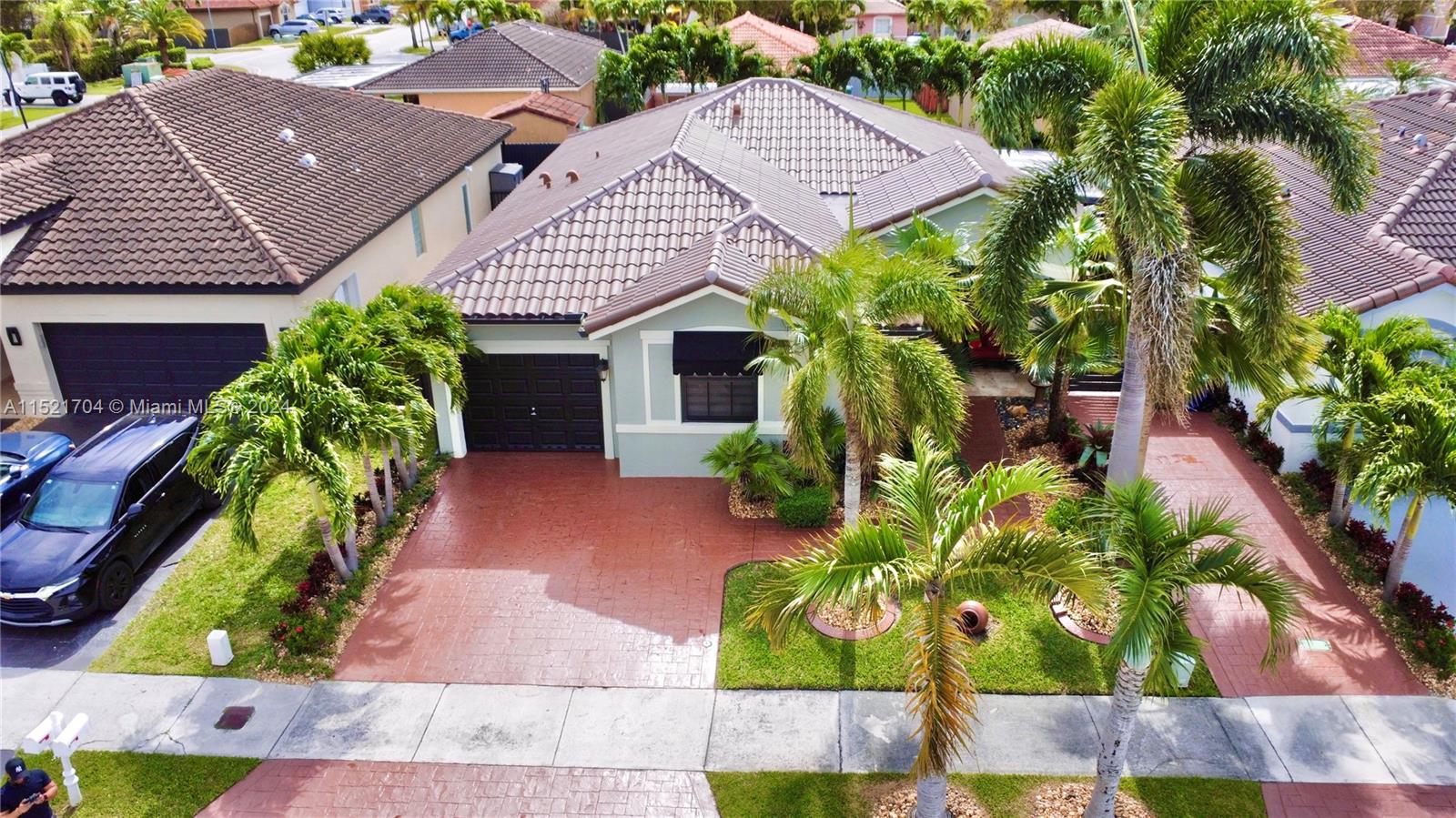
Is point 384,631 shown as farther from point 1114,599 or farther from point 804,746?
point 1114,599

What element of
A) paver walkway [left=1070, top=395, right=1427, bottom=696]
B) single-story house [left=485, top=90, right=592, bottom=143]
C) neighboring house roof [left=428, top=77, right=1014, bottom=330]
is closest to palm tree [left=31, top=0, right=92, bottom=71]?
single-story house [left=485, top=90, right=592, bottom=143]

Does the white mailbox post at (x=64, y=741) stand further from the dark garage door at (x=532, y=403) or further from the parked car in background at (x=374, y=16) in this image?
the parked car in background at (x=374, y=16)

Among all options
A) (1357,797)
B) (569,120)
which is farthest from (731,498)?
(569,120)

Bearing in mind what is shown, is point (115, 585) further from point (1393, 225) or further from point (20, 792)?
point (1393, 225)

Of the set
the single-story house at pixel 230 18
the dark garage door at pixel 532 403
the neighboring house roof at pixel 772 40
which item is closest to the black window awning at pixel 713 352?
the dark garage door at pixel 532 403

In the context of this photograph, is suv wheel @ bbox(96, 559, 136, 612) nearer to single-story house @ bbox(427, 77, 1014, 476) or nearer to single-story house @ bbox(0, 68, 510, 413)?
single-story house @ bbox(0, 68, 510, 413)
